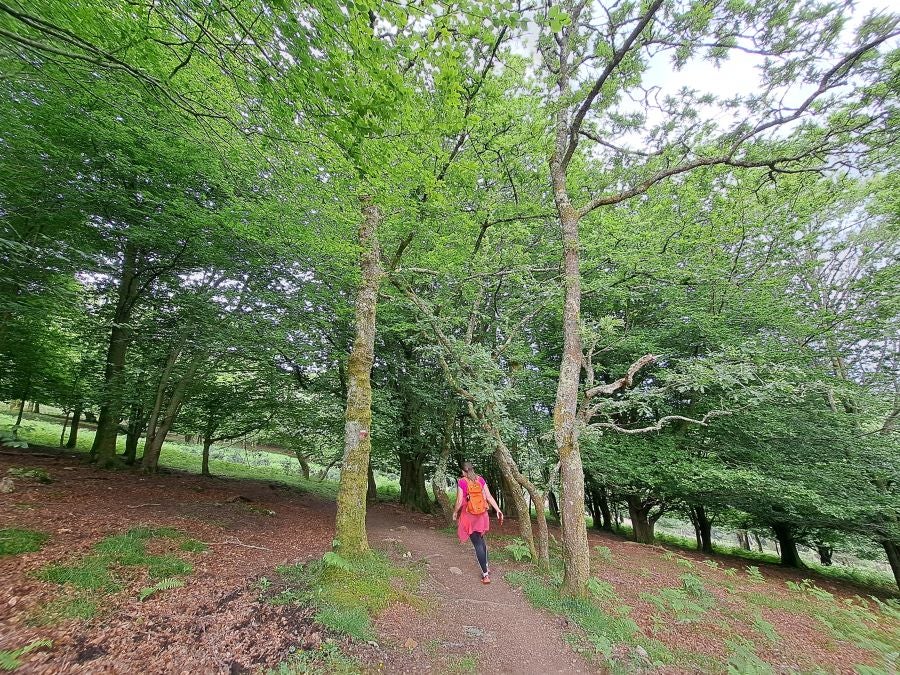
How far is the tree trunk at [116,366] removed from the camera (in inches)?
393

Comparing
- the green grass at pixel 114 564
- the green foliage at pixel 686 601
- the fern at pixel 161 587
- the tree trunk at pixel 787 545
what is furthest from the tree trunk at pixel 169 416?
the tree trunk at pixel 787 545

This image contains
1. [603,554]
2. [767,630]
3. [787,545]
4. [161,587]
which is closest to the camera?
[161,587]

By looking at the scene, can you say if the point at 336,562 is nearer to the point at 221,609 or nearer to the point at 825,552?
the point at 221,609

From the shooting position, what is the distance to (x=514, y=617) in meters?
5.54

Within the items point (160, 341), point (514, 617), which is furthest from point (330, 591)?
point (160, 341)

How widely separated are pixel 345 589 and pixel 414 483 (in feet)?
33.5

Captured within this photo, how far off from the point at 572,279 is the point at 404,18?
523cm

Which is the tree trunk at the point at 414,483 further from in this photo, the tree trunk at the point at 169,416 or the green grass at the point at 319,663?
the green grass at the point at 319,663

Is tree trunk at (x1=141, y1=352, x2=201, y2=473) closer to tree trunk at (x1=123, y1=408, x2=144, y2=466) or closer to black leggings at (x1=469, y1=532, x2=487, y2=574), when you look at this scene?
tree trunk at (x1=123, y1=408, x2=144, y2=466)

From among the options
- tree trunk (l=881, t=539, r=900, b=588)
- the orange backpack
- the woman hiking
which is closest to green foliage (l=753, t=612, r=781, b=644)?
the woman hiking

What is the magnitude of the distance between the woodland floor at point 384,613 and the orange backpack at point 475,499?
1357 mm

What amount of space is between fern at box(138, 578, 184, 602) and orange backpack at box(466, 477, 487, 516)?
457cm

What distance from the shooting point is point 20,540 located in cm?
478

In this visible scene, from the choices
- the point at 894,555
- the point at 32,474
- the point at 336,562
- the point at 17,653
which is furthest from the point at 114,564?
the point at 894,555
